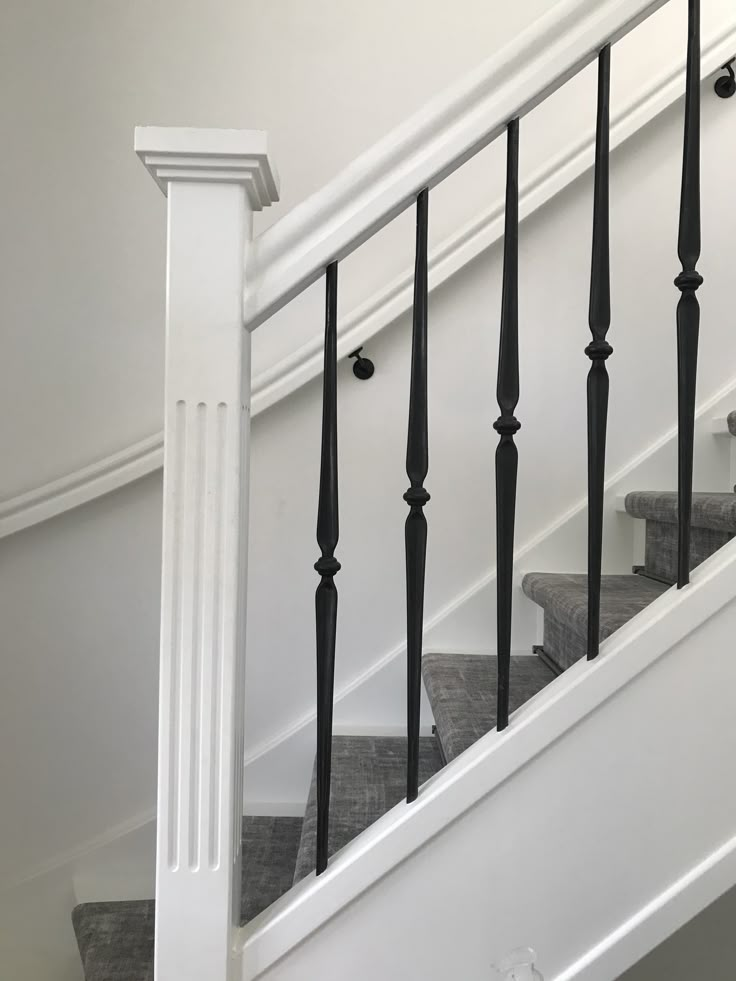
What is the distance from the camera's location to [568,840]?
0.86 metres

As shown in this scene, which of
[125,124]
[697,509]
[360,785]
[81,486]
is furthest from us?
[125,124]

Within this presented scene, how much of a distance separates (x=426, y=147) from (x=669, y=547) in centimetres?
104

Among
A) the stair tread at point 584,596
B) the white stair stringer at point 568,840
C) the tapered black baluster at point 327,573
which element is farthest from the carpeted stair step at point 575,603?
the tapered black baluster at point 327,573

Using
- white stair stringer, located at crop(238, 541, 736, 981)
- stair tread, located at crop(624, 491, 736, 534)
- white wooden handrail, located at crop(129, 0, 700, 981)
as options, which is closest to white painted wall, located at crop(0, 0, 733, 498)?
stair tread, located at crop(624, 491, 736, 534)

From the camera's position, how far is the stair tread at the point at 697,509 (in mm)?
1190

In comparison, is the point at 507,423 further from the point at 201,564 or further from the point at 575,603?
the point at 575,603

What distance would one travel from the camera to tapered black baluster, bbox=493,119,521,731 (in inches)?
34.0

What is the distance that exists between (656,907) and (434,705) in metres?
0.56

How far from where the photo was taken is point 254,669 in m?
1.79

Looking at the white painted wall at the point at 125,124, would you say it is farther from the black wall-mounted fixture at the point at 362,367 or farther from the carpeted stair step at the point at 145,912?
the carpeted stair step at the point at 145,912

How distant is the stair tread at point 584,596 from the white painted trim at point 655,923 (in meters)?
0.32

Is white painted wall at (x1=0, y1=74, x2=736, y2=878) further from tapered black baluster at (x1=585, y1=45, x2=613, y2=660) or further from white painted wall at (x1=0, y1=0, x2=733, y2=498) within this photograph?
tapered black baluster at (x1=585, y1=45, x2=613, y2=660)

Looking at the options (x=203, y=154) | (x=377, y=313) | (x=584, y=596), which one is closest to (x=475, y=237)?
(x=377, y=313)

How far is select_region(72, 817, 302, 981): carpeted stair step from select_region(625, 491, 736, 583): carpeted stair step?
3.06ft
